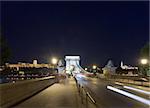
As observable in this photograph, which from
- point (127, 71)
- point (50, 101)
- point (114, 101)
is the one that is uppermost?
point (127, 71)

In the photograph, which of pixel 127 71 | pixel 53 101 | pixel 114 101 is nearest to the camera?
pixel 53 101

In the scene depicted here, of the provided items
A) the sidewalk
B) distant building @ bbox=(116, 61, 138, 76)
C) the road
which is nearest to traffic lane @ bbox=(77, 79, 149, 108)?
the sidewalk


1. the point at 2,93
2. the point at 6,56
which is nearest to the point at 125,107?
the point at 2,93

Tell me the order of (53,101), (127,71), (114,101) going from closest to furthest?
(53,101) < (114,101) < (127,71)

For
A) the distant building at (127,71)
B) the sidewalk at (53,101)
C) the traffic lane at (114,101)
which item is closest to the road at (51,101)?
the sidewalk at (53,101)

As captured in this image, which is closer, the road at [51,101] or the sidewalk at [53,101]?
the sidewalk at [53,101]

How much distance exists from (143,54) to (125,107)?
78580mm

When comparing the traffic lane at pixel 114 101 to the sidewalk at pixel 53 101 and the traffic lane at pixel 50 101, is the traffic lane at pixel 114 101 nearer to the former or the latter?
the sidewalk at pixel 53 101

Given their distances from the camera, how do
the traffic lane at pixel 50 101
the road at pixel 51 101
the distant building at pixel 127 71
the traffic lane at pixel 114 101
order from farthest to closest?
the distant building at pixel 127 71 < the traffic lane at pixel 114 101 < the road at pixel 51 101 < the traffic lane at pixel 50 101

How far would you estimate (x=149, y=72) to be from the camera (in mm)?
71000

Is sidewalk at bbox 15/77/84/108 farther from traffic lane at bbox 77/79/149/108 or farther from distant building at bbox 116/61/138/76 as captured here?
distant building at bbox 116/61/138/76

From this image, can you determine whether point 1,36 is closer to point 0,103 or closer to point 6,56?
point 6,56

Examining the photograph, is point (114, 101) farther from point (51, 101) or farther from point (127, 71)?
point (127, 71)

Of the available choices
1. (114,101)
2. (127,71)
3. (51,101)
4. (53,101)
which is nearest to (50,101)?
(51,101)
